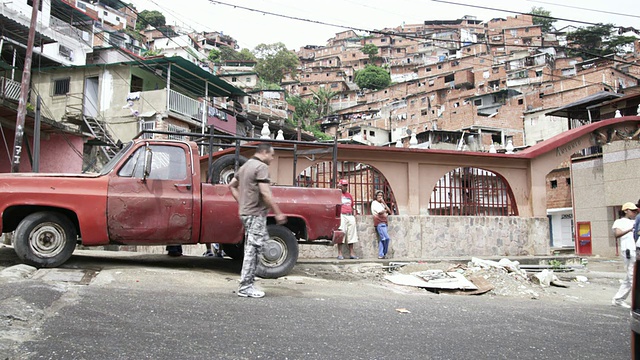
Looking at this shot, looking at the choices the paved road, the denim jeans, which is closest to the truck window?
the paved road

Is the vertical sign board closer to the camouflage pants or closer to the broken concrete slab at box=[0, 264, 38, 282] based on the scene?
the camouflage pants

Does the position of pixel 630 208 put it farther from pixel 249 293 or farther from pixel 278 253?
pixel 249 293

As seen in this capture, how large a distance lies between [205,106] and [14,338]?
2622cm

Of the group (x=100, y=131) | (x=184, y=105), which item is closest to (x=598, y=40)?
(x=184, y=105)

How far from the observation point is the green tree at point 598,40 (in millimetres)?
61344

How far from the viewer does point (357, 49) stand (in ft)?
342

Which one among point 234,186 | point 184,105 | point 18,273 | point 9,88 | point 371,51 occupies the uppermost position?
point 371,51

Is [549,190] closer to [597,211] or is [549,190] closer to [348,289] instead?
[597,211]

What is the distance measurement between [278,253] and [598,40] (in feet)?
231

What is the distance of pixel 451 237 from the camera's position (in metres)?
12.5

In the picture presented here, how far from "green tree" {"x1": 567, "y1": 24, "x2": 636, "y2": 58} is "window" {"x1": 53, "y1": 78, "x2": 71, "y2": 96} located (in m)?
56.1

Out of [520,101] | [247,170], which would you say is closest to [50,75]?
[247,170]

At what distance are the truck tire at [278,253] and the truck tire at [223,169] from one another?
1.23 meters

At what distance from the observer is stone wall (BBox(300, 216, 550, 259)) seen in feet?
38.0
